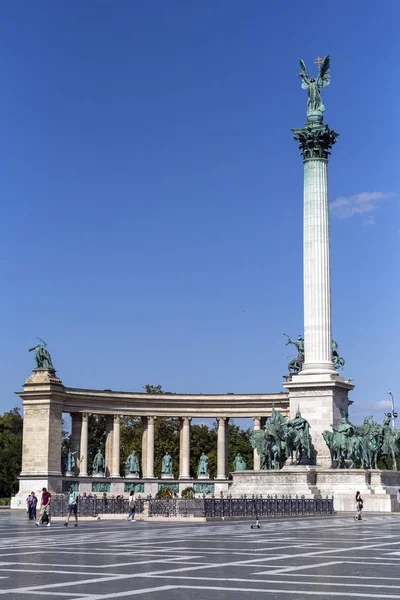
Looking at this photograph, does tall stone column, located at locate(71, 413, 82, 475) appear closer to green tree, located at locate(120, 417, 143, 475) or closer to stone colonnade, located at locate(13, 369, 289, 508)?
stone colonnade, located at locate(13, 369, 289, 508)

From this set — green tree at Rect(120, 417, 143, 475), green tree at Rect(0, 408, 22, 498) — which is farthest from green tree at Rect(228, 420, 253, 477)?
green tree at Rect(0, 408, 22, 498)

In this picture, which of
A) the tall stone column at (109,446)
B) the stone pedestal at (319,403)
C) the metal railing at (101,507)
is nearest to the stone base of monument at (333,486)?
the stone pedestal at (319,403)

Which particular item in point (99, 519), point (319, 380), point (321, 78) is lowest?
point (99, 519)

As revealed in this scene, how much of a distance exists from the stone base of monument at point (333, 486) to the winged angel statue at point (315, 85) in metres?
27.4

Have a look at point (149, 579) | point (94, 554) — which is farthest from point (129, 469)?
point (149, 579)

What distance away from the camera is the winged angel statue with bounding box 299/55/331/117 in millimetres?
73688

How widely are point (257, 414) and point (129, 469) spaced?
14387mm

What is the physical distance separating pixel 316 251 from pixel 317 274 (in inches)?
66.6

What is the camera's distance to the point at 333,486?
206 ft

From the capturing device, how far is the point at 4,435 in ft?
449

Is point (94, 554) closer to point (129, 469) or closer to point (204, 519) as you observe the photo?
point (204, 519)

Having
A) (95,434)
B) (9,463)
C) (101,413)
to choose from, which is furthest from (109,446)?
(95,434)

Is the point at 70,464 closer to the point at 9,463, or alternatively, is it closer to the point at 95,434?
the point at 9,463

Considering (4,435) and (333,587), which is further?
(4,435)
